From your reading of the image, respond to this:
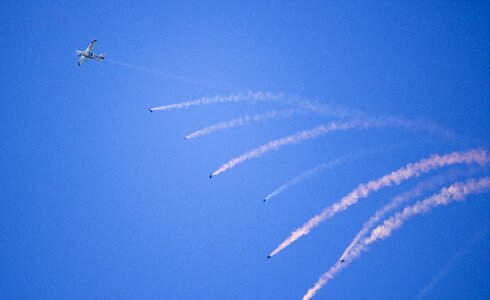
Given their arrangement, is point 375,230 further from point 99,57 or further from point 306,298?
point 99,57

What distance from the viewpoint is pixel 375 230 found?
3309 centimetres

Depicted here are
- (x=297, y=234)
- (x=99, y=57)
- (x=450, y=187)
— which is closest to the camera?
(x=450, y=187)

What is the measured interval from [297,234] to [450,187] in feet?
42.6

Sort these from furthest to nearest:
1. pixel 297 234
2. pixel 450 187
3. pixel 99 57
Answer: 1. pixel 99 57
2. pixel 297 234
3. pixel 450 187

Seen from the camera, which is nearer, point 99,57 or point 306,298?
point 306,298

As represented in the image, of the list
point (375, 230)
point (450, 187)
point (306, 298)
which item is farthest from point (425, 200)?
point (306, 298)

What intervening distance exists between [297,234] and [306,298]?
6.01 m

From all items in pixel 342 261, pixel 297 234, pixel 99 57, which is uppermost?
pixel 99 57

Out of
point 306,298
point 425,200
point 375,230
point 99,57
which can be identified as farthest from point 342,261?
point 99,57

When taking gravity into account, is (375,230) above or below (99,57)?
below

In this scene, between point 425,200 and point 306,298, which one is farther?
point 306,298

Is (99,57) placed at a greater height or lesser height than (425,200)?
greater

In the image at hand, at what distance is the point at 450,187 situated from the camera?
3141cm

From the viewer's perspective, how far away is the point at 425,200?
3241 cm
